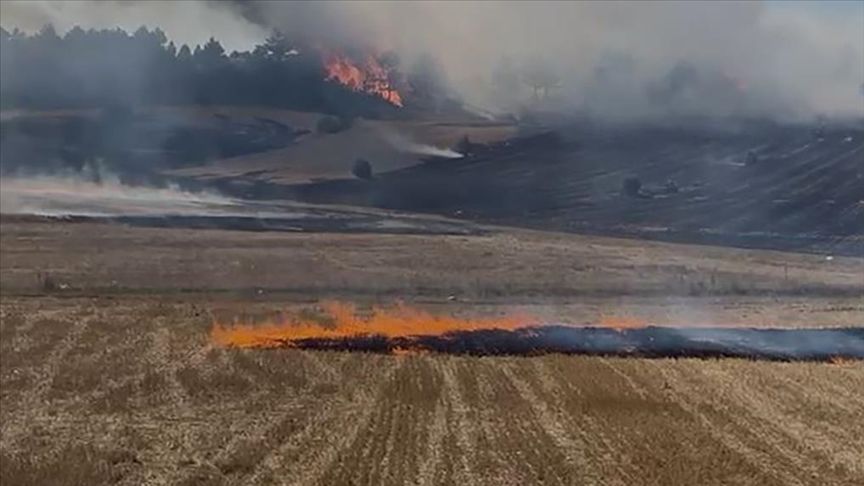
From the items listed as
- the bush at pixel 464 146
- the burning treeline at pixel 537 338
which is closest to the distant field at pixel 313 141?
the bush at pixel 464 146

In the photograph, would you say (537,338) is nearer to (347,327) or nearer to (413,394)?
(347,327)

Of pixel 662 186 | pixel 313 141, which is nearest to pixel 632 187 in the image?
pixel 662 186

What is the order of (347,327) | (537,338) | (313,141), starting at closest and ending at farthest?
(537,338) → (347,327) → (313,141)

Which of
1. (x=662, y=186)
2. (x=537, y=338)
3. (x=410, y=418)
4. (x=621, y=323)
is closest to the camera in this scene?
(x=410, y=418)

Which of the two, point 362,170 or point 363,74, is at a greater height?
point 363,74

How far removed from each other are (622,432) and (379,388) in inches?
406

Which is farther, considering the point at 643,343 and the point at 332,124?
the point at 332,124

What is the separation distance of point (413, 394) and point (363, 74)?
353 feet

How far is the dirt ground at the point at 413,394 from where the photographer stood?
26.5m

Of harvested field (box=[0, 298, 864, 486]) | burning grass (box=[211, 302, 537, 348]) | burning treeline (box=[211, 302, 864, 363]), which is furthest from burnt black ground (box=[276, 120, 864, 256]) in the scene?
harvested field (box=[0, 298, 864, 486])

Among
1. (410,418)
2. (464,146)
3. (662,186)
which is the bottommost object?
(410,418)

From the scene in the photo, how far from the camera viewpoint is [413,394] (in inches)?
1401

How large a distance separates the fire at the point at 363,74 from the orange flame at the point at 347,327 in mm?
84260

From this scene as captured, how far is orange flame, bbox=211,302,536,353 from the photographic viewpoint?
46.9 metres
